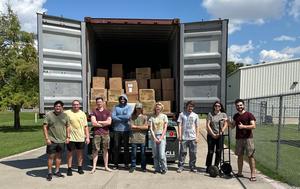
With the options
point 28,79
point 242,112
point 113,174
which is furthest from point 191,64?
point 28,79

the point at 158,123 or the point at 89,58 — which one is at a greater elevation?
the point at 89,58

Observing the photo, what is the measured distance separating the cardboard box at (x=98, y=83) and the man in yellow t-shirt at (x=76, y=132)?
1281 mm

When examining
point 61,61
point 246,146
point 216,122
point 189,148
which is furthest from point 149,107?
point 246,146

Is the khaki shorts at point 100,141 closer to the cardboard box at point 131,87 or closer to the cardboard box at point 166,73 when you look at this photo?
the cardboard box at point 131,87

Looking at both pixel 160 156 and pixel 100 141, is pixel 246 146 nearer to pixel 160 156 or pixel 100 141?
pixel 160 156

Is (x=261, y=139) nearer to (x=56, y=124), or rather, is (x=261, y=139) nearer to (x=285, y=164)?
(x=285, y=164)

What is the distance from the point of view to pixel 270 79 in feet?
112

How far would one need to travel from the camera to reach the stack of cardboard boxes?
358 inches

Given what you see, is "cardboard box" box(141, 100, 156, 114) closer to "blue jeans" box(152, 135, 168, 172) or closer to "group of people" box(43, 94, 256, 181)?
"group of people" box(43, 94, 256, 181)

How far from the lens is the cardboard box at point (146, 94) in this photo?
30.1 ft

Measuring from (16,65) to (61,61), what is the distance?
613 inches

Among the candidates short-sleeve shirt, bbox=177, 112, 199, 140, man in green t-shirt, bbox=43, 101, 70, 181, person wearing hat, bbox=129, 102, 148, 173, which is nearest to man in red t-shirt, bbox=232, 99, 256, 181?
short-sleeve shirt, bbox=177, 112, 199, 140

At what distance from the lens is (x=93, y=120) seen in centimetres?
807

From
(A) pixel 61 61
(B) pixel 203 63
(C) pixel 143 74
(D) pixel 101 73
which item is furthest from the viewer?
(D) pixel 101 73
